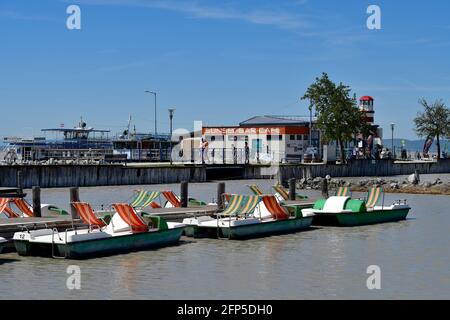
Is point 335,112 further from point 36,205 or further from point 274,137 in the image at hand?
point 36,205

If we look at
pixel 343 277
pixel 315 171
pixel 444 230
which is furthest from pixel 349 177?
pixel 343 277

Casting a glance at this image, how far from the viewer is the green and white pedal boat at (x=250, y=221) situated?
3338cm

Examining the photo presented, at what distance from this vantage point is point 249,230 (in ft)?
111

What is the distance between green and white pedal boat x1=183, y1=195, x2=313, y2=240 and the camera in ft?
109

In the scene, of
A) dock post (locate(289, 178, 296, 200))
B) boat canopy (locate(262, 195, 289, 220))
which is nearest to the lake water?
boat canopy (locate(262, 195, 289, 220))

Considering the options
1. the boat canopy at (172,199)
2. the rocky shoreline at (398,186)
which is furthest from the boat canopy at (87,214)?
the rocky shoreline at (398,186)

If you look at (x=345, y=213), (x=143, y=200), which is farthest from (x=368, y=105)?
(x=143, y=200)

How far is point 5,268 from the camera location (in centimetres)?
2577

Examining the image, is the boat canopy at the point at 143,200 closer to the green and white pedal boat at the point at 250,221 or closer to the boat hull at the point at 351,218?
the green and white pedal boat at the point at 250,221

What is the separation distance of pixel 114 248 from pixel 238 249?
16.3 feet

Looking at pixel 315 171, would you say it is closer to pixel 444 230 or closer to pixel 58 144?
pixel 58 144

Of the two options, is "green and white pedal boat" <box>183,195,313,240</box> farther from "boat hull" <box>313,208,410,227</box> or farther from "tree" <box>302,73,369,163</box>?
"tree" <box>302,73,369,163</box>

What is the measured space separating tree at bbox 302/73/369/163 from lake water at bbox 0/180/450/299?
6390cm

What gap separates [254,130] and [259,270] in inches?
3058
